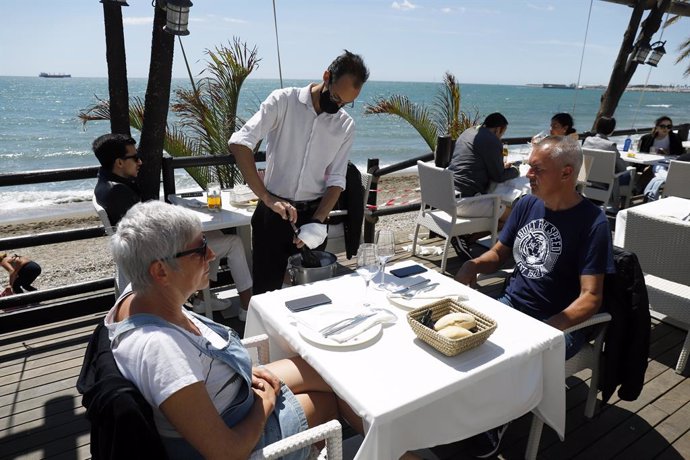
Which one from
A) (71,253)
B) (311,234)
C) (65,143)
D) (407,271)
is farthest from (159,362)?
(65,143)

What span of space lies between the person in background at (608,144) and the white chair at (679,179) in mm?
841

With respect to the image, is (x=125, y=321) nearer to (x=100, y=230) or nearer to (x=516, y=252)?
(x=516, y=252)

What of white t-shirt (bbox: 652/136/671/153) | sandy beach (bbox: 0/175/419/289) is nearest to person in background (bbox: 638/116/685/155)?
white t-shirt (bbox: 652/136/671/153)

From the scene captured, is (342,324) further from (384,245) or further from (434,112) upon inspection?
(434,112)

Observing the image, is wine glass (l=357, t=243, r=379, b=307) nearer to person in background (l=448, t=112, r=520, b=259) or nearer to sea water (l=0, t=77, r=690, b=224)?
person in background (l=448, t=112, r=520, b=259)

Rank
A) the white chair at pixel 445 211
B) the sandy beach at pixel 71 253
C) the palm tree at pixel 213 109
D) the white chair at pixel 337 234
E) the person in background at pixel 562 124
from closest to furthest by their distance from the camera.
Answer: the white chair at pixel 337 234, the white chair at pixel 445 211, the palm tree at pixel 213 109, the person in background at pixel 562 124, the sandy beach at pixel 71 253

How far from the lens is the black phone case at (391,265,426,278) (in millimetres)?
2021

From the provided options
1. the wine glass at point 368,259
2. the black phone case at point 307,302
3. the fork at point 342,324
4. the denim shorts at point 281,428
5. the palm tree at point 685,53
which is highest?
the palm tree at point 685,53

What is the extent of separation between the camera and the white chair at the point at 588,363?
185cm

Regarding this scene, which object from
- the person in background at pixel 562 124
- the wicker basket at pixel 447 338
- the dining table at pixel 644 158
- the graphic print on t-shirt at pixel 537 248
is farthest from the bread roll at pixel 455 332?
the dining table at pixel 644 158

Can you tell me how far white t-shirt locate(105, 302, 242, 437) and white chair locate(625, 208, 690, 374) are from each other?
271 cm

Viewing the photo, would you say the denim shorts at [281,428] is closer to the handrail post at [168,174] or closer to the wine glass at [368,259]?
the wine glass at [368,259]

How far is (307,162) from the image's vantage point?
2.60 metres

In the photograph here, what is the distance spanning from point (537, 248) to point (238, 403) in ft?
4.96
